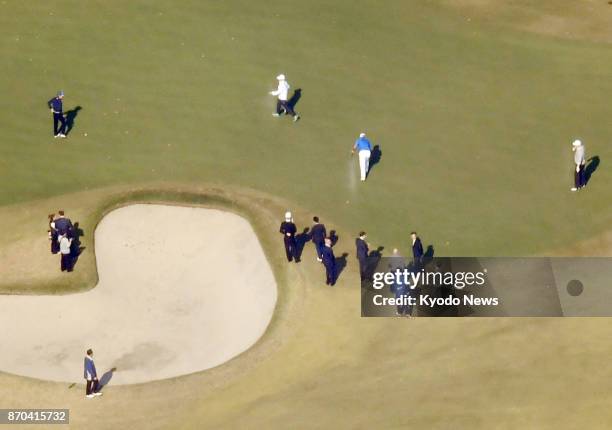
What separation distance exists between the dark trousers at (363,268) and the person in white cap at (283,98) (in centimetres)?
1024

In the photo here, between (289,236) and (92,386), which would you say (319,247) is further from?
(92,386)

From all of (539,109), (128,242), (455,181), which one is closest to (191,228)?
(128,242)

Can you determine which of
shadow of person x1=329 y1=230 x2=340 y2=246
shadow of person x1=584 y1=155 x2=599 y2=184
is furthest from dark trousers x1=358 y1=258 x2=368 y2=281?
shadow of person x1=584 y1=155 x2=599 y2=184

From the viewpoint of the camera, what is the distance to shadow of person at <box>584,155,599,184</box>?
50.2 meters

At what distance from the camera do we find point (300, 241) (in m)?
47.5

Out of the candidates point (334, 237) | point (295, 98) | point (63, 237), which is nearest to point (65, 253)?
point (63, 237)

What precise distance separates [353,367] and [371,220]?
8079 mm

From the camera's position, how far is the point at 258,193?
49969 mm

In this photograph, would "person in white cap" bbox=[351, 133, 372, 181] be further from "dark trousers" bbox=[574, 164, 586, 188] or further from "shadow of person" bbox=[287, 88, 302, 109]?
"dark trousers" bbox=[574, 164, 586, 188]

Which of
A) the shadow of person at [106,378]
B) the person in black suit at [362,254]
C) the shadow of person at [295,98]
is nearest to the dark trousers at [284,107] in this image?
the shadow of person at [295,98]

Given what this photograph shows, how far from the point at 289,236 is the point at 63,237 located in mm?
8515

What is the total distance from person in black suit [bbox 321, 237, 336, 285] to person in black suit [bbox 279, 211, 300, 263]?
4.60ft

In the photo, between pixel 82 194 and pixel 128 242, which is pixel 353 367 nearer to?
pixel 128 242

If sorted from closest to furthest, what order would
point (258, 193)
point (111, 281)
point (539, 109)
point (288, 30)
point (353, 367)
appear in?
point (353, 367) → point (111, 281) → point (258, 193) → point (539, 109) → point (288, 30)
